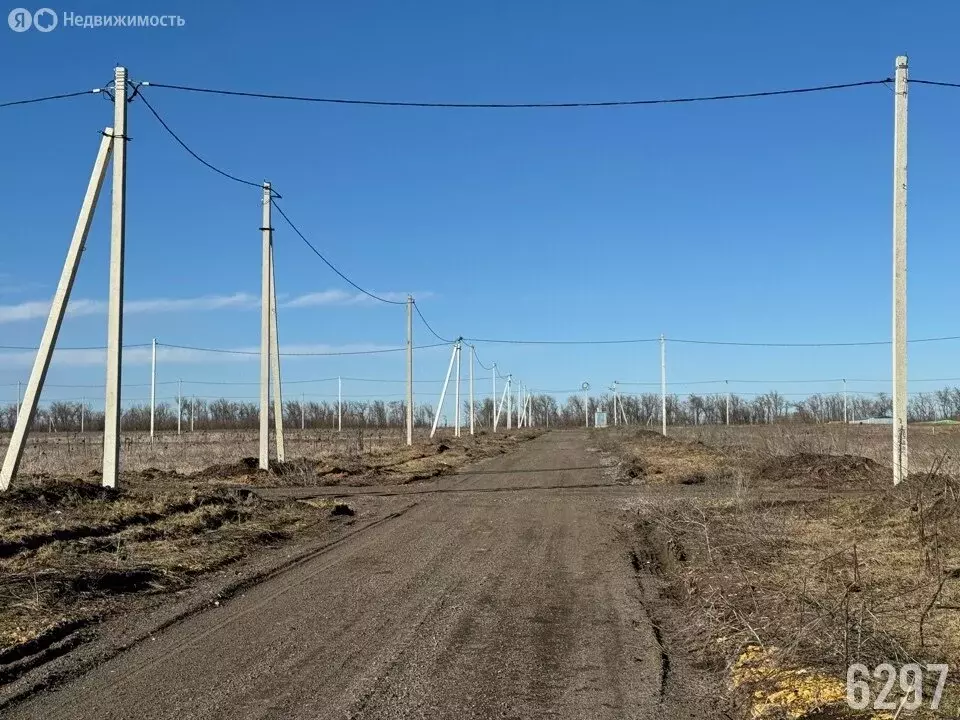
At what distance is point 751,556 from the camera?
1025 centimetres

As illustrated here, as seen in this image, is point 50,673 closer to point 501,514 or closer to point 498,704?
point 498,704

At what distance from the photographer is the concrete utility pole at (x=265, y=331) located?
85.9 ft

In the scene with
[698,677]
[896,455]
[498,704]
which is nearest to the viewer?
[498,704]

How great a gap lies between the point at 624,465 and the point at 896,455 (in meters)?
13.6

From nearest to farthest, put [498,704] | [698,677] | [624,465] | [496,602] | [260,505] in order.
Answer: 1. [498,704]
2. [698,677]
3. [496,602]
4. [260,505]
5. [624,465]

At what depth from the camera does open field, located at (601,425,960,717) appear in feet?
18.9

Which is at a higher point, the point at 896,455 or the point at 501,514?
the point at 896,455

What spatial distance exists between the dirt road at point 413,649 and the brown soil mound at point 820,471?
10642 millimetres

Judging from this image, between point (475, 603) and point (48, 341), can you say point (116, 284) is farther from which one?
point (475, 603)

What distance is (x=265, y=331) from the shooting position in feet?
86.8

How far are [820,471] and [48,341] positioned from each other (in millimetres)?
16951

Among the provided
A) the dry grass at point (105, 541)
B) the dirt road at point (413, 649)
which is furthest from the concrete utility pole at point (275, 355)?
the dirt road at point (413, 649)

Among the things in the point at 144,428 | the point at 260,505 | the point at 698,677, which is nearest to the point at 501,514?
the point at 260,505

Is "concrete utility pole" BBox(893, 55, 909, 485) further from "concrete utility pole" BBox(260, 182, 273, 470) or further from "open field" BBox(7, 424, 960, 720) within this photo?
"concrete utility pole" BBox(260, 182, 273, 470)
